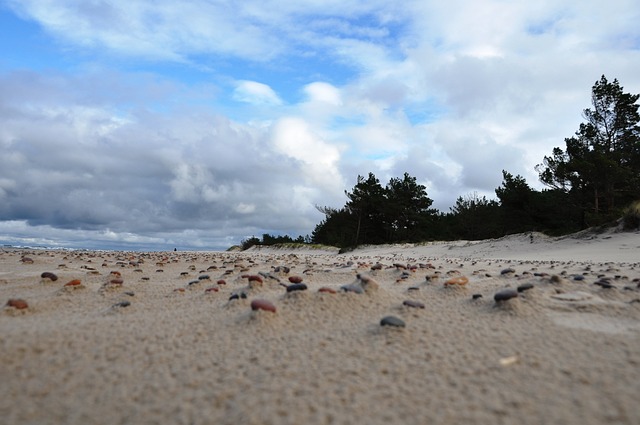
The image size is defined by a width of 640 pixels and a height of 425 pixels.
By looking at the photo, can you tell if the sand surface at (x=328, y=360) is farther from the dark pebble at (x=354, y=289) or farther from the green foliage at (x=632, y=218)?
the green foliage at (x=632, y=218)

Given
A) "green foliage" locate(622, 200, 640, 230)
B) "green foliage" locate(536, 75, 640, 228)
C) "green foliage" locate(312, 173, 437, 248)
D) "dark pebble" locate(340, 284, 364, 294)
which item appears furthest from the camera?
"green foliage" locate(312, 173, 437, 248)

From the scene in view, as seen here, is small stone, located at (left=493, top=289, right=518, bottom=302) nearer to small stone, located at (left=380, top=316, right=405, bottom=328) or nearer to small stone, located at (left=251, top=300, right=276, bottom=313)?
small stone, located at (left=380, top=316, right=405, bottom=328)

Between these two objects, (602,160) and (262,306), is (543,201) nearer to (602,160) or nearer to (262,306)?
(602,160)

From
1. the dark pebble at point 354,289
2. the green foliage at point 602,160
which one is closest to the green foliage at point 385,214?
the green foliage at point 602,160

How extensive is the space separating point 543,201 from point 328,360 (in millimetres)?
27039

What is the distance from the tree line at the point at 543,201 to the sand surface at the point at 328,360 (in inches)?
560

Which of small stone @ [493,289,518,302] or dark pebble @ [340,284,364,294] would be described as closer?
small stone @ [493,289,518,302]

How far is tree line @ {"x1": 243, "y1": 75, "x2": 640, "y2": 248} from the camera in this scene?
19297mm

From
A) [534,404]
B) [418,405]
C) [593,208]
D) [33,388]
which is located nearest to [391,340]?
[418,405]

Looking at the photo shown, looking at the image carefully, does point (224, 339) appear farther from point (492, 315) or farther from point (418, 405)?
point (492, 315)

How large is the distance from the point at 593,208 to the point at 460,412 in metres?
22.9

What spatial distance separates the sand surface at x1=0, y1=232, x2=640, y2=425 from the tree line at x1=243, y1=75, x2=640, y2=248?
46.7 feet

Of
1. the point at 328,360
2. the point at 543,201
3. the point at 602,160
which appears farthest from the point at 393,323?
the point at 543,201

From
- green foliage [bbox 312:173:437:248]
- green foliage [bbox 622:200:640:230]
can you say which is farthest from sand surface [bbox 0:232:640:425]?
green foliage [bbox 312:173:437:248]
